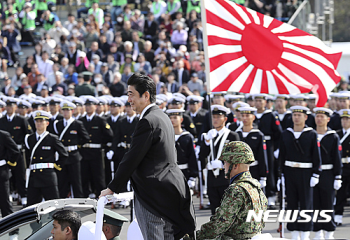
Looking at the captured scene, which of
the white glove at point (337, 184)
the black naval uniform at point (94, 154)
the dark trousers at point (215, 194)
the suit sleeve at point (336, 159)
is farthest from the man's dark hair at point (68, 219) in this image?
the black naval uniform at point (94, 154)

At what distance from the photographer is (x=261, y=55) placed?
7129mm

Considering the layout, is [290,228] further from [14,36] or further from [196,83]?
[14,36]

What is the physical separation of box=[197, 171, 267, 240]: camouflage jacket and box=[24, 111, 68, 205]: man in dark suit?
5509 millimetres

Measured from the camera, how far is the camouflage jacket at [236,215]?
4202 millimetres

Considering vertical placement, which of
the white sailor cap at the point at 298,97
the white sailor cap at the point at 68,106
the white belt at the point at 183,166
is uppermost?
the white sailor cap at the point at 68,106

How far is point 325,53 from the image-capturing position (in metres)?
7.01

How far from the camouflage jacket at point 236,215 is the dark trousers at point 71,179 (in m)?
7.42

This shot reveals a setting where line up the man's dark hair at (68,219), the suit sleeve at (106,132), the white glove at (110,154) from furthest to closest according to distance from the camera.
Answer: the suit sleeve at (106,132) → the white glove at (110,154) → the man's dark hair at (68,219)

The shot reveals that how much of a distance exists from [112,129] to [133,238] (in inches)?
320

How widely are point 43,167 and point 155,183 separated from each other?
5.58 meters

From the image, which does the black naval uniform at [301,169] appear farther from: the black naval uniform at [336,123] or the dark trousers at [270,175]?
the black naval uniform at [336,123]

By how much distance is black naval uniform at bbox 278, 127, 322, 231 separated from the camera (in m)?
8.30

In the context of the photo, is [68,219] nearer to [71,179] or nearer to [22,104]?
[71,179]

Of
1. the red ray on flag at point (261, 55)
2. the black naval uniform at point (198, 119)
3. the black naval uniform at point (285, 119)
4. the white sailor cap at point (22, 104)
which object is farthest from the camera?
the white sailor cap at point (22, 104)
